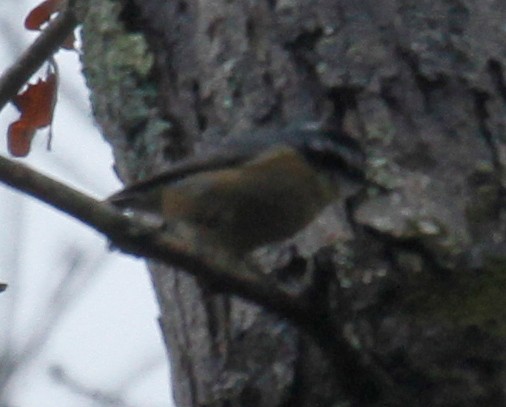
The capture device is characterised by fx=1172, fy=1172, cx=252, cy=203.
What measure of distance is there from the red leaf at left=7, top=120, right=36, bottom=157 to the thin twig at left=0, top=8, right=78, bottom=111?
113 millimetres

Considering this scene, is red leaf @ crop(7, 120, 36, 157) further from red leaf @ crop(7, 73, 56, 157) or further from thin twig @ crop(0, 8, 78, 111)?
thin twig @ crop(0, 8, 78, 111)

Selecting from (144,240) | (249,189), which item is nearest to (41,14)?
(249,189)

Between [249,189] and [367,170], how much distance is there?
27 centimetres

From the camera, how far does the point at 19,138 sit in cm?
258

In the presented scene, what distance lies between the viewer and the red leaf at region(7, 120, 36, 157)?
8.41ft

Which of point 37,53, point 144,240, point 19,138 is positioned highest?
point 144,240

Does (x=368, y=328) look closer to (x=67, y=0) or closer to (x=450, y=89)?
(x=450, y=89)

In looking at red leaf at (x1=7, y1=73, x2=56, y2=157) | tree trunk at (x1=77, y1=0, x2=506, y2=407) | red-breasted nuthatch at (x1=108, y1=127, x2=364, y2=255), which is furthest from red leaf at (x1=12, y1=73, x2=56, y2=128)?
red-breasted nuthatch at (x1=108, y1=127, x2=364, y2=255)

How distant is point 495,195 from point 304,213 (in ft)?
1.05

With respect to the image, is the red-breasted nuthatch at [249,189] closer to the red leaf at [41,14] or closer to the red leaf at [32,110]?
the red leaf at [32,110]

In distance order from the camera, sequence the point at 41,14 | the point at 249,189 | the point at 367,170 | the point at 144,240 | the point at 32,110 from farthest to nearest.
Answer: the point at 41,14 < the point at 32,110 < the point at 249,189 < the point at 367,170 < the point at 144,240

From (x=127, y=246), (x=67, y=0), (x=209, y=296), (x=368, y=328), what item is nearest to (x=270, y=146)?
(x=209, y=296)

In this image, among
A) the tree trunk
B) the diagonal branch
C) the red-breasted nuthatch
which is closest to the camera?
the diagonal branch

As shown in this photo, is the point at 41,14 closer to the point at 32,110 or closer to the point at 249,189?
the point at 32,110
